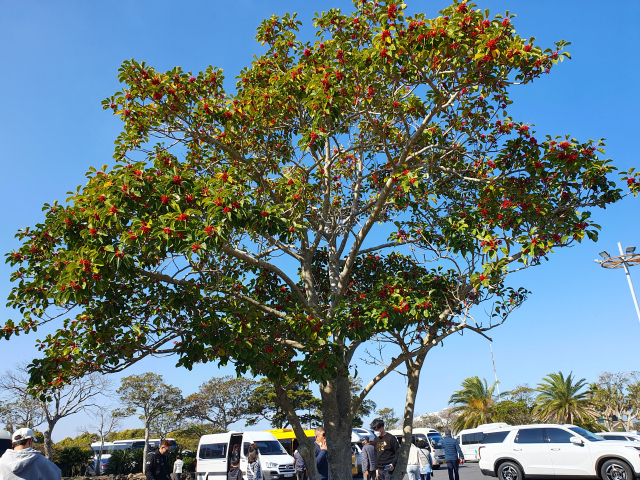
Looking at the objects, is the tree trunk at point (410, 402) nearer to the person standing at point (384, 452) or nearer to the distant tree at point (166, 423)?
the person standing at point (384, 452)

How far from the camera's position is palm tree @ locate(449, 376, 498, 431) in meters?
36.2

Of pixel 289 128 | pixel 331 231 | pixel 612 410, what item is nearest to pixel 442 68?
pixel 289 128

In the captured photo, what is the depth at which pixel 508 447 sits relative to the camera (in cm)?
1320

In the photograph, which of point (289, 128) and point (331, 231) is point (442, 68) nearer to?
point (289, 128)

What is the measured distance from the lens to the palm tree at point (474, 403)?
36188mm

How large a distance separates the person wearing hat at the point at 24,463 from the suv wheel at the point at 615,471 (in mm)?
12361

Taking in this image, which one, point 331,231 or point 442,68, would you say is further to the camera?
point 331,231

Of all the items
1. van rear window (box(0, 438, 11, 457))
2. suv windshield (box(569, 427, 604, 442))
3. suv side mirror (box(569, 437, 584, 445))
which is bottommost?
suv side mirror (box(569, 437, 584, 445))

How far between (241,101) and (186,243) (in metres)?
3.85

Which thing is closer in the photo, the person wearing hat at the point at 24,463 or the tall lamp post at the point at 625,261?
the person wearing hat at the point at 24,463

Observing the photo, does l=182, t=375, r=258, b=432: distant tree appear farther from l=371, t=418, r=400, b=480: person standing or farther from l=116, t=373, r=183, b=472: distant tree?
l=371, t=418, r=400, b=480: person standing

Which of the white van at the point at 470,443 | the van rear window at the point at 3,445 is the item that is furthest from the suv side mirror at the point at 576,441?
the white van at the point at 470,443

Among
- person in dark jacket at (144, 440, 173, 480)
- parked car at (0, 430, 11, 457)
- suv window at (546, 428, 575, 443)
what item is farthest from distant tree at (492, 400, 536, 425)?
parked car at (0, 430, 11, 457)

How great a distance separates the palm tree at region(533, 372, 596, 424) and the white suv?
798 inches
